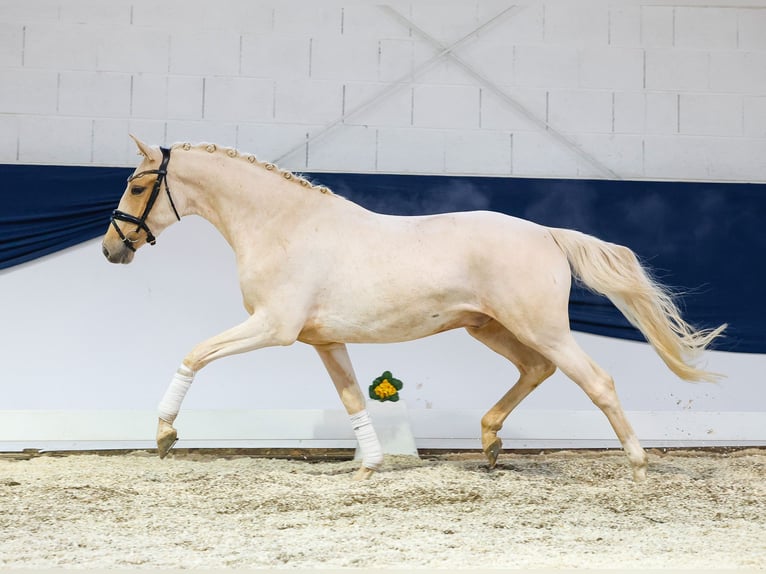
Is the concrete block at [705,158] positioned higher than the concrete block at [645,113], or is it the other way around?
the concrete block at [645,113]

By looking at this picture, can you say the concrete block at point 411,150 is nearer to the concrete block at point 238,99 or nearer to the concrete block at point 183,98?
the concrete block at point 238,99

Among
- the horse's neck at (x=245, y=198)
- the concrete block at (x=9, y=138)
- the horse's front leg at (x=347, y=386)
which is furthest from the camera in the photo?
the concrete block at (x=9, y=138)

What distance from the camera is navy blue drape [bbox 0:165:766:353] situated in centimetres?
562

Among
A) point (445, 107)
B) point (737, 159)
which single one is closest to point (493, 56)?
point (445, 107)

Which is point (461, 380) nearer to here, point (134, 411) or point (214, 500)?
point (134, 411)

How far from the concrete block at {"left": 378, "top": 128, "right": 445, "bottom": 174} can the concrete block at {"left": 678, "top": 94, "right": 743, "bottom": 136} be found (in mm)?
1681

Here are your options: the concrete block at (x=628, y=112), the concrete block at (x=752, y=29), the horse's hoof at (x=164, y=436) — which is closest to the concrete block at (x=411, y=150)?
the concrete block at (x=628, y=112)

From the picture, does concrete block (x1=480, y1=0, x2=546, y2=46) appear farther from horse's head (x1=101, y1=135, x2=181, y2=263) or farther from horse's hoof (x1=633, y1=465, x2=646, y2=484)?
horse's hoof (x1=633, y1=465, x2=646, y2=484)

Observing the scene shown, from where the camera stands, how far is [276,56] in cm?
591

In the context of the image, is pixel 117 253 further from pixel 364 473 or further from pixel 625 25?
pixel 625 25

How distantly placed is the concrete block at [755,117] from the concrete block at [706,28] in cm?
40

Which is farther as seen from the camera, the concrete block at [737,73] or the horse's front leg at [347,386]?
the concrete block at [737,73]

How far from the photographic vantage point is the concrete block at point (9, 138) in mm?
5785

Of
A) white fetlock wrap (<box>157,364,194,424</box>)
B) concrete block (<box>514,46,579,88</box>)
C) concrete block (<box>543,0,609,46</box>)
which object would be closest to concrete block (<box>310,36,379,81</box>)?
concrete block (<box>514,46,579,88</box>)
